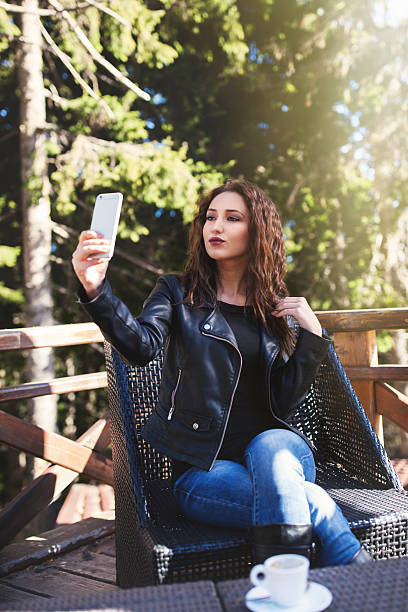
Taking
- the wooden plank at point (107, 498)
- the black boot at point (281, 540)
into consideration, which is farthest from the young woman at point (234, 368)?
the wooden plank at point (107, 498)

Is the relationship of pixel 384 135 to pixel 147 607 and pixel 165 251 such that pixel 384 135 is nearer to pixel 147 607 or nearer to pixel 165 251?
pixel 165 251

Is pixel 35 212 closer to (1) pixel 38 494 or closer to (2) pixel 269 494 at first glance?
(1) pixel 38 494

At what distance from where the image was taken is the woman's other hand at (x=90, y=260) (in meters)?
1.43

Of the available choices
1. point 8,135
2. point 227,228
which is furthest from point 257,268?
point 8,135

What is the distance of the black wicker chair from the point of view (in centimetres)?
148

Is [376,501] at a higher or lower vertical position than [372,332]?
lower

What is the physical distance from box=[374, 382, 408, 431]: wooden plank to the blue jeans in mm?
1146

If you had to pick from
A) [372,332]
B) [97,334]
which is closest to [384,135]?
[372,332]

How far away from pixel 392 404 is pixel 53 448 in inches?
64.5

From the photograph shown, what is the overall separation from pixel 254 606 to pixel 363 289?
25.0 feet

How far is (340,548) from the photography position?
4.74ft

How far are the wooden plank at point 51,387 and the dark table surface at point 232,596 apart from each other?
148 cm

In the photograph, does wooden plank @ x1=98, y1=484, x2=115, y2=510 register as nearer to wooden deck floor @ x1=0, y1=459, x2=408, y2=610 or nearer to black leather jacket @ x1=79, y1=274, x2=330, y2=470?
wooden deck floor @ x1=0, y1=459, x2=408, y2=610

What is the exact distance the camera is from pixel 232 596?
977 millimetres
